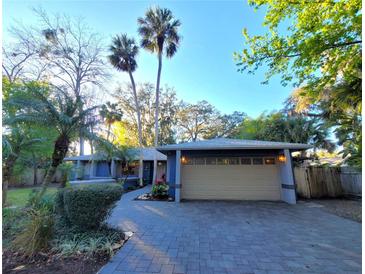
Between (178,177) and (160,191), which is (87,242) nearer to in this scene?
(178,177)

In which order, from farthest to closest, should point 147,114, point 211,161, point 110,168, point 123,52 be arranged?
point 147,114 < point 110,168 < point 123,52 < point 211,161

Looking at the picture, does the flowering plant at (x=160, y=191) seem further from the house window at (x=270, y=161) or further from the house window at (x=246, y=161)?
the house window at (x=270, y=161)

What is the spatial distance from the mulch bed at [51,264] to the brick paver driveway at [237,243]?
25 centimetres

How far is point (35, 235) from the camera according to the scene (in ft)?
11.2

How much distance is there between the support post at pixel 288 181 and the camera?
27.1 ft

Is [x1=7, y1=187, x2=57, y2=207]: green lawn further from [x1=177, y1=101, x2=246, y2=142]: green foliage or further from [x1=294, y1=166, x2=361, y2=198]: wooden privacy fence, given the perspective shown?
[x1=177, y1=101, x2=246, y2=142]: green foliage

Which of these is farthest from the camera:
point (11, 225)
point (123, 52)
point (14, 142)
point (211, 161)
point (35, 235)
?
point (123, 52)

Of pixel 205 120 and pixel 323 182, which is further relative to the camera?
pixel 205 120

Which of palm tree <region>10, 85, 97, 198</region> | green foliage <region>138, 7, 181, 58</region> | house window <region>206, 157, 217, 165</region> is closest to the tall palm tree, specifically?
green foliage <region>138, 7, 181, 58</region>

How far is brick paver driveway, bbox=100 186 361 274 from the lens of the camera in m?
3.10

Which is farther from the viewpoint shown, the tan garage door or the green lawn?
the tan garage door

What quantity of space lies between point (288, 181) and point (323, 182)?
3.06 m

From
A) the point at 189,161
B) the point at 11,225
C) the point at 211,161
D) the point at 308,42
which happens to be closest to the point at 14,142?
the point at 11,225

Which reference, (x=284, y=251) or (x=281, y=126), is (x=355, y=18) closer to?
(x=284, y=251)
